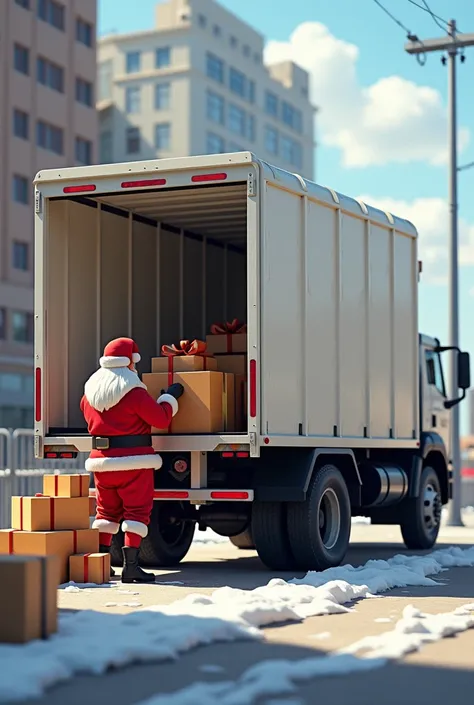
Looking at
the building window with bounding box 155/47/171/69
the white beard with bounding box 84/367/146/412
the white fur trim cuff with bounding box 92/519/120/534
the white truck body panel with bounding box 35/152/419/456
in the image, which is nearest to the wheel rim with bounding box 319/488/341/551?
the white truck body panel with bounding box 35/152/419/456

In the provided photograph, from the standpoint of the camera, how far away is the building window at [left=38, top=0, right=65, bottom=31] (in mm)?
57406

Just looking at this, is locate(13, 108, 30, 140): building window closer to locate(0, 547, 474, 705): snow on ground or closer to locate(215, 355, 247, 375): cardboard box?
locate(215, 355, 247, 375): cardboard box

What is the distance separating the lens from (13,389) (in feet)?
181

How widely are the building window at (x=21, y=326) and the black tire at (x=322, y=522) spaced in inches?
1684

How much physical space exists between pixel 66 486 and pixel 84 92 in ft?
167

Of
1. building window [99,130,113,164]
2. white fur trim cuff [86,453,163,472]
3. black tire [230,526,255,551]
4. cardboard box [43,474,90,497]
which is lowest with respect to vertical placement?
black tire [230,526,255,551]

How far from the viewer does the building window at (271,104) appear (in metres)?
95.1

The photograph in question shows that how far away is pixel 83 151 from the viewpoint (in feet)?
199

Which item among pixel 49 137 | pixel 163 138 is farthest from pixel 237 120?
pixel 49 137

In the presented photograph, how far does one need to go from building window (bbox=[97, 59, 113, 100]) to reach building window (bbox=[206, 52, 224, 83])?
6656 millimetres

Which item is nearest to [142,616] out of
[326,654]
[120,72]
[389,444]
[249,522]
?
[326,654]

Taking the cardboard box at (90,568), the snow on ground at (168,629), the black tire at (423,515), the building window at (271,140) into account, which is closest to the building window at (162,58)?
the building window at (271,140)

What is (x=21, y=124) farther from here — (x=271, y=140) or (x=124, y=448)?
(x=124, y=448)

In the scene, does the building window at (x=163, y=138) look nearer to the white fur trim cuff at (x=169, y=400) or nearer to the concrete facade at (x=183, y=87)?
the concrete facade at (x=183, y=87)
